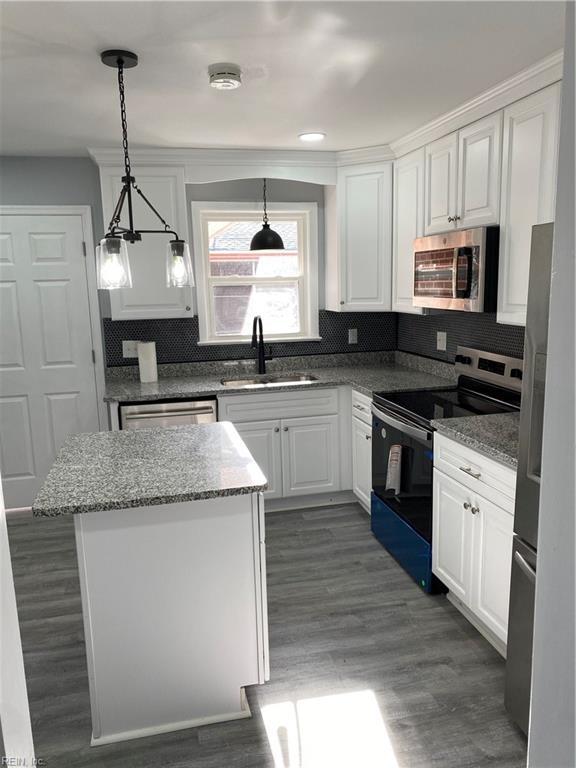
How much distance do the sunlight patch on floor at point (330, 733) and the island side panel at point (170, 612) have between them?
18 centimetres

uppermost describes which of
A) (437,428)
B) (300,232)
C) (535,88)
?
(535,88)

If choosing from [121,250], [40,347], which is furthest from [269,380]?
[121,250]

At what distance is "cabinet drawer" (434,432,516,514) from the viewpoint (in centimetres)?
210

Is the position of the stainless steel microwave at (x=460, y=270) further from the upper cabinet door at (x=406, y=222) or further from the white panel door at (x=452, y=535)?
the white panel door at (x=452, y=535)

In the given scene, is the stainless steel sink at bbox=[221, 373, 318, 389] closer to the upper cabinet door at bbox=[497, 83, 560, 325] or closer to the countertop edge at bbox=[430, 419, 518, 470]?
the countertop edge at bbox=[430, 419, 518, 470]

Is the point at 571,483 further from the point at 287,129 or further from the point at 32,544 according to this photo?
the point at 32,544

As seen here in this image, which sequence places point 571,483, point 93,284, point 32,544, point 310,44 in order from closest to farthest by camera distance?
point 571,483
point 310,44
point 32,544
point 93,284

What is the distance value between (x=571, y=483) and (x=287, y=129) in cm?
311

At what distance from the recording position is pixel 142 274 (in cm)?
371

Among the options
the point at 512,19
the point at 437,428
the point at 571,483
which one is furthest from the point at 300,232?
the point at 571,483

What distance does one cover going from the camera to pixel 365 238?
3.89 metres

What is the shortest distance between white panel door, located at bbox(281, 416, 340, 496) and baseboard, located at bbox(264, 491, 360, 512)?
9cm

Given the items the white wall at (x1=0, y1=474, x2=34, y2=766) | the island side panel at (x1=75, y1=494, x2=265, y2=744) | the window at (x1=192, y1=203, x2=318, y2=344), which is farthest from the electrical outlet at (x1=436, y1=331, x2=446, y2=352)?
the white wall at (x1=0, y1=474, x2=34, y2=766)

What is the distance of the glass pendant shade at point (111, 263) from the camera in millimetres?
1833
